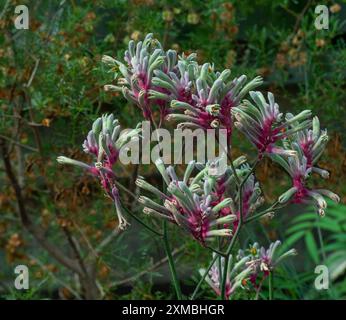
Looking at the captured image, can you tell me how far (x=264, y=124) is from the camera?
73.5 inches

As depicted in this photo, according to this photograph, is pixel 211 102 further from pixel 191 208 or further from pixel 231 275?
pixel 231 275

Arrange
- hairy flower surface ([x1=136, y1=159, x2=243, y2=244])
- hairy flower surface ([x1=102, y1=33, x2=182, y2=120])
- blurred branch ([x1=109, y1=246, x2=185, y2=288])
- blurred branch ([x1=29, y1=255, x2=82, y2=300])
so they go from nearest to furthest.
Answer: hairy flower surface ([x1=136, y1=159, x2=243, y2=244]) → hairy flower surface ([x1=102, y1=33, x2=182, y2=120]) → blurred branch ([x1=109, y1=246, x2=185, y2=288]) → blurred branch ([x1=29, y1=255, x2=82, y2=300])

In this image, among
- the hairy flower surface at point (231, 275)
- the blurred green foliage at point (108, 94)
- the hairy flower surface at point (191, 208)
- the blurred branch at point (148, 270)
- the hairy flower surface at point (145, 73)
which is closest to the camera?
the hairy flower surface at point (191, 208)

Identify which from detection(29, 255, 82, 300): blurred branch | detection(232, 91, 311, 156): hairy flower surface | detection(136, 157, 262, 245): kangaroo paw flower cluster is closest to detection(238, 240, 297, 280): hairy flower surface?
detection(136, 157, 262, 245): kangaroo paw flower cluster

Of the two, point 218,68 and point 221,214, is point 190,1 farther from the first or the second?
point 221,214

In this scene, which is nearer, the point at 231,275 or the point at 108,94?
the point at 231,275

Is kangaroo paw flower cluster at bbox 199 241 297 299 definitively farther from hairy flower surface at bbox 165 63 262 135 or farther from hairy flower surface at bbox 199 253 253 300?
hairy flower surface at bbox 165 63 262 135

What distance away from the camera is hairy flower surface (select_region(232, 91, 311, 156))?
6.06ft

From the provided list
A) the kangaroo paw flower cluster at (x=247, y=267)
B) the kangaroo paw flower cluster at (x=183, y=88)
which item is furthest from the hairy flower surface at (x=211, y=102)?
the kangaroo paw flower cluster at (x=247, y=267)

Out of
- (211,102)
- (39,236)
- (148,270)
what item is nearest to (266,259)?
(211,102)

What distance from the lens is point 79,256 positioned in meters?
3.55

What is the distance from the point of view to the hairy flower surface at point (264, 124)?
1.85 meters

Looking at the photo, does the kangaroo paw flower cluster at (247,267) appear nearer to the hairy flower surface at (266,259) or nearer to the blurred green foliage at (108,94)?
the hairy flower surface at (266,259)

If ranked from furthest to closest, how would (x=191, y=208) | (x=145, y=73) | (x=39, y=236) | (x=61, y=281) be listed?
1. (x=61, y=281)
2. (x=39, y=236)
3. (x=145, y=73)
4. (x=191, y=208)
